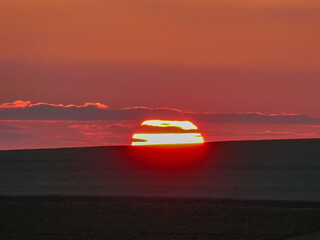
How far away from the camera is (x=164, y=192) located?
15.3 meters

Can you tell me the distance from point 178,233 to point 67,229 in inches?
84.6

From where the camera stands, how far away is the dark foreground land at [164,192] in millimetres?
11016

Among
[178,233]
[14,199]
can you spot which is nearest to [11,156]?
[14,199]

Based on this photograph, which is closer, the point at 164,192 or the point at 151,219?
the point at 151,219

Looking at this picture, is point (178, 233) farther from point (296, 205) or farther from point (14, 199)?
point (14, 199)

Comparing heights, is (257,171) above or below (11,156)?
below

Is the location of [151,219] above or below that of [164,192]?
below

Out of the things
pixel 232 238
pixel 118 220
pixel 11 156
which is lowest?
pixel 232 238

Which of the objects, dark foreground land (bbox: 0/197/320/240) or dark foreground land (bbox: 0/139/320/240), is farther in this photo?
dark foreground land (bbox: 0/139/320/240)

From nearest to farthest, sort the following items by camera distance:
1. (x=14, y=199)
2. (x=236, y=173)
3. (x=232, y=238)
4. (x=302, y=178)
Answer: (x=232, y=238), (x=14, y=199), (x=302, y=178), (x=236, y=173)

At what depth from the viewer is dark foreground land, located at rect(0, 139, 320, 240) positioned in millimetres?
11016

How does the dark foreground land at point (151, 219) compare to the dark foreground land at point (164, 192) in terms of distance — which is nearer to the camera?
the dark foreground land at point (151, 219)

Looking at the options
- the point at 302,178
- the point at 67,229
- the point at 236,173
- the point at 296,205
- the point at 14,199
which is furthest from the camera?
the point at 236,173

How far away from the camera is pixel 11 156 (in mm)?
21703
